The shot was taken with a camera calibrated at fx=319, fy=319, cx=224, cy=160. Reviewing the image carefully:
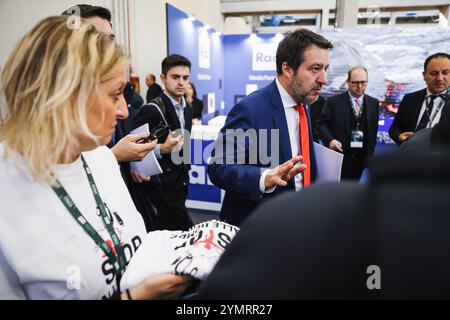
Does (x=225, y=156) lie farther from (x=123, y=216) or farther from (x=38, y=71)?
(x=38, y=71)

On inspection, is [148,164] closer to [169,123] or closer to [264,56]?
[169,123]

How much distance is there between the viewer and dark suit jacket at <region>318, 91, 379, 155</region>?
3.71m

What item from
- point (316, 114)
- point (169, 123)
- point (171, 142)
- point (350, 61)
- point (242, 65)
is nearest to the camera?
point (171, 142)

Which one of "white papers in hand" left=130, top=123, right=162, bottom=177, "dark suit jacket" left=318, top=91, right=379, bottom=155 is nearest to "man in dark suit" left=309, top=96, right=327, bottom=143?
"dark suit jacket" left=318, top=91, right=379, bottom=155

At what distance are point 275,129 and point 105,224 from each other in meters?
1.04

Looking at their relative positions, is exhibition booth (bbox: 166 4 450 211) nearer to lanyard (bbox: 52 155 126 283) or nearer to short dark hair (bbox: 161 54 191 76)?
short dark hair (bbox: 161 54 191 76)

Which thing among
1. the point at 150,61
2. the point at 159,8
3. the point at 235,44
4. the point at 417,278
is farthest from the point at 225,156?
the point at 235,44

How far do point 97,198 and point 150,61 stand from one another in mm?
6102

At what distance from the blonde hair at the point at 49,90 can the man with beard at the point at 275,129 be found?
91cm

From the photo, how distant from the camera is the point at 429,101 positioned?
3242 mm

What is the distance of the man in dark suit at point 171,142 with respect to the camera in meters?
2.51

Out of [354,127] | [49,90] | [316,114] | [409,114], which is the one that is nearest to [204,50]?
[316,114]

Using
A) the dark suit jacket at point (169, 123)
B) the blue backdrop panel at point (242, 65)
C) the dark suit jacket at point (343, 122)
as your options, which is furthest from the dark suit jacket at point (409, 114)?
the blue backdrop panel at point (242, 65)

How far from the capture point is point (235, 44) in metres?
10.1
